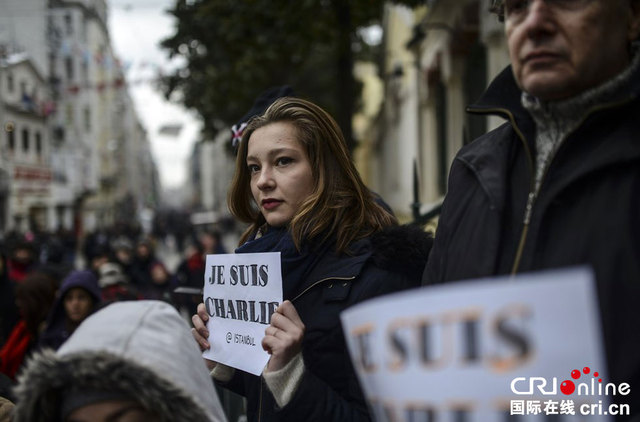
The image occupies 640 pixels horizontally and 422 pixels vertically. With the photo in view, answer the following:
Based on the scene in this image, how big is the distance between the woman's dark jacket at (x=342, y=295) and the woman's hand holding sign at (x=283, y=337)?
0.28 ft

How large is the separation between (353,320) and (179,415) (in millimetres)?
631

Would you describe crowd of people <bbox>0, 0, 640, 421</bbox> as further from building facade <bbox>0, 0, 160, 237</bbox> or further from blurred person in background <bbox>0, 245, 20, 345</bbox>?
building facade <bbox>0, 0, 160, 237</bbox>

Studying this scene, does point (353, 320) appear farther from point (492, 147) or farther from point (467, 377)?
point (492, 147)

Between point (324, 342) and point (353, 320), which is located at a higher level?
point (353, 320)

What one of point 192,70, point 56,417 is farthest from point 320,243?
point 192,70

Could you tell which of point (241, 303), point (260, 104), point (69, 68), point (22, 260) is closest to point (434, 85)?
point (22, 260)

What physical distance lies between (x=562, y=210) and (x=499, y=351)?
436 mm

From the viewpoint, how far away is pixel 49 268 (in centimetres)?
673

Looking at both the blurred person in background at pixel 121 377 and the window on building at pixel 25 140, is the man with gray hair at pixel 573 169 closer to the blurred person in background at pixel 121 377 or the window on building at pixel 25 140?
the blurred person in background at pixel 121 377

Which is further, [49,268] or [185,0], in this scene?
[185,0]

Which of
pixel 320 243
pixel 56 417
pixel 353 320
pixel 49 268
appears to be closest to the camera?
pixel 353 320

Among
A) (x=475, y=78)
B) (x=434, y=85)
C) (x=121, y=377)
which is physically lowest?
(x=121, y=377)

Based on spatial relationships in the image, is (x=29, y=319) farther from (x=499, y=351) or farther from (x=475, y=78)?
(x=475, y=78)

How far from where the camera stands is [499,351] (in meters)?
1.05
